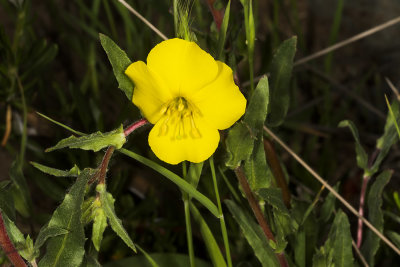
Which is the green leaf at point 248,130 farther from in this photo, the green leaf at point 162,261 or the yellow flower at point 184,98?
the green leaf at point 162,261

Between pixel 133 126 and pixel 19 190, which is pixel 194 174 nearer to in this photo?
pixel 133 126

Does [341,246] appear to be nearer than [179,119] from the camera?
No

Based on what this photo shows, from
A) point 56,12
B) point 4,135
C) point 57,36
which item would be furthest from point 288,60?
point 57,36

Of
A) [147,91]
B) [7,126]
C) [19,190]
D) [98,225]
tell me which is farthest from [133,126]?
[7,126]

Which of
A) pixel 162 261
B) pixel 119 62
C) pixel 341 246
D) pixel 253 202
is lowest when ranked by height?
pixel 162 261

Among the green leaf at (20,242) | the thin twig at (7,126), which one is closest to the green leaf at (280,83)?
the green leaf at (20,242)

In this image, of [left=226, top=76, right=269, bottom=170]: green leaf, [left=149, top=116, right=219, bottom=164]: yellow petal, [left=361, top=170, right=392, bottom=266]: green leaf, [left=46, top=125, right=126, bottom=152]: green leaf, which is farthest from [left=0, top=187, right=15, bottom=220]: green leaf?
[left=361, top=170, right=392, bottom=266]: green leaf

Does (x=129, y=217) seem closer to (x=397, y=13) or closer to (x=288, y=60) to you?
(x=288, y=60)
